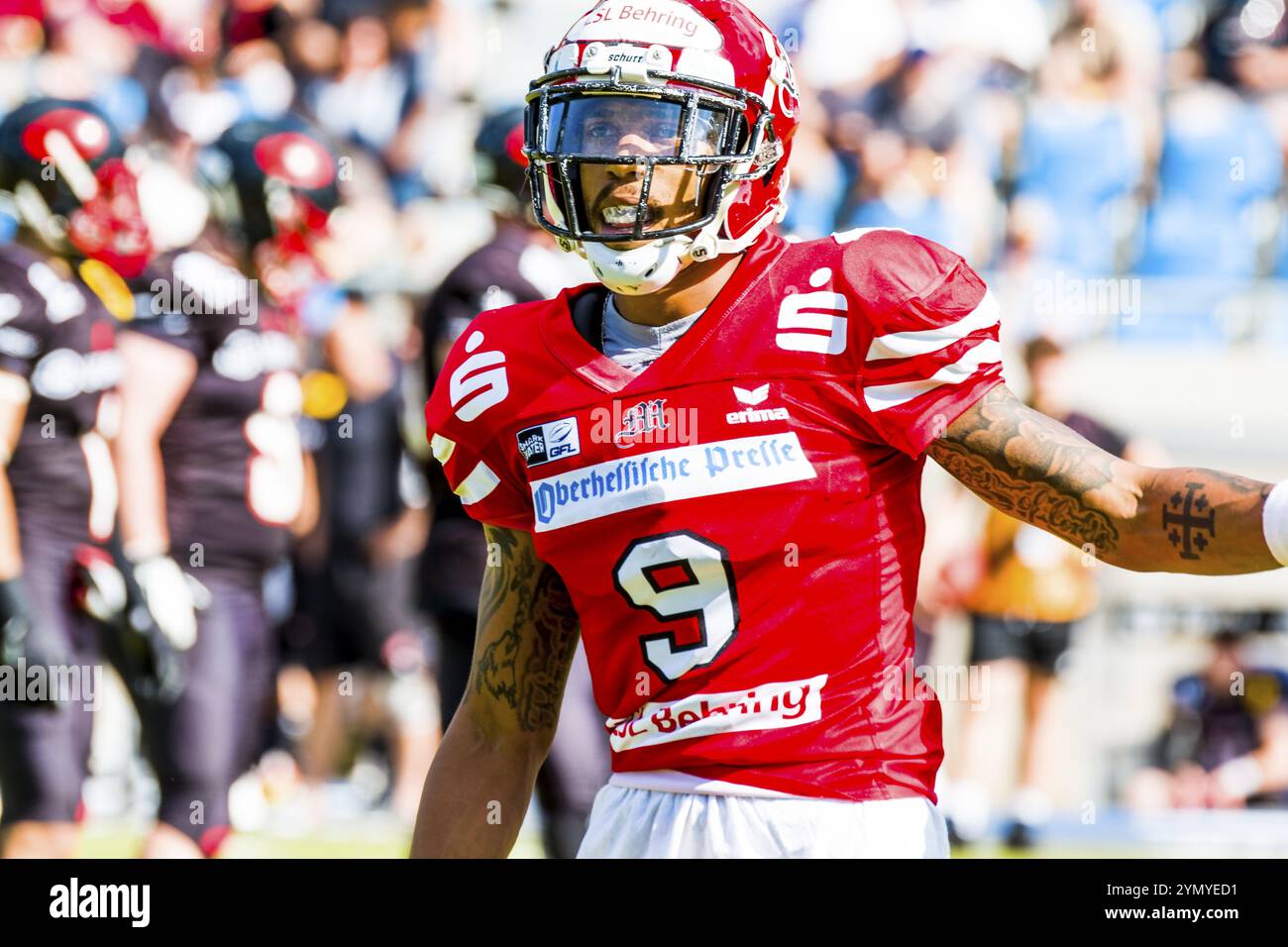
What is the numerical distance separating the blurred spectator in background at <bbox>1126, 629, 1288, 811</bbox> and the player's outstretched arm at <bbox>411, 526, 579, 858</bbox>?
4.76 m

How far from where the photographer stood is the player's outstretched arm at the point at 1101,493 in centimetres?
256

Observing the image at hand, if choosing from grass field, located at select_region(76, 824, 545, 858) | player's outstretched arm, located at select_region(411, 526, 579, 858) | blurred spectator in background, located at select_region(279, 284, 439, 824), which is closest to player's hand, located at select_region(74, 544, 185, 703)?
grass field, located at select_region(76, 824, 545, 858)

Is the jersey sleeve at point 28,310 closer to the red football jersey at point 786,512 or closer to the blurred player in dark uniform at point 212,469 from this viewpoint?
the blurred player in dark uniform at point 212,469

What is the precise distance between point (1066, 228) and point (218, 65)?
3948 mm

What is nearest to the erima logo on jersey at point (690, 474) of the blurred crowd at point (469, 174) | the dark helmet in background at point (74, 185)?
the blurred crowd at point (469, 174)

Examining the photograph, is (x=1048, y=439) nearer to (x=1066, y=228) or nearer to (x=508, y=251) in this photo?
(x=508, y=251)

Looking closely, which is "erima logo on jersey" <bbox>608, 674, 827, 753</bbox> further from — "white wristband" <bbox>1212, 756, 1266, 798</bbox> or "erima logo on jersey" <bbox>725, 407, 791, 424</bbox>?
"white wristband" <bbox>1212, 756, 1266, 798</bbox>

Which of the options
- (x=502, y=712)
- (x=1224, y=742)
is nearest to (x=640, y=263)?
(x=502, y=712)

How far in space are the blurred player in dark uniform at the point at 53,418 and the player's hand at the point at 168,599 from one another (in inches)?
8.7

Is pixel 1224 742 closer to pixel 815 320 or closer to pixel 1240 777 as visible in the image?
pixel 1240 777

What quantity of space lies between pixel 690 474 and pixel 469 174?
575cm

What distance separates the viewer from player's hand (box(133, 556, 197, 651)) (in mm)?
5957

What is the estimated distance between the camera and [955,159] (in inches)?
316
